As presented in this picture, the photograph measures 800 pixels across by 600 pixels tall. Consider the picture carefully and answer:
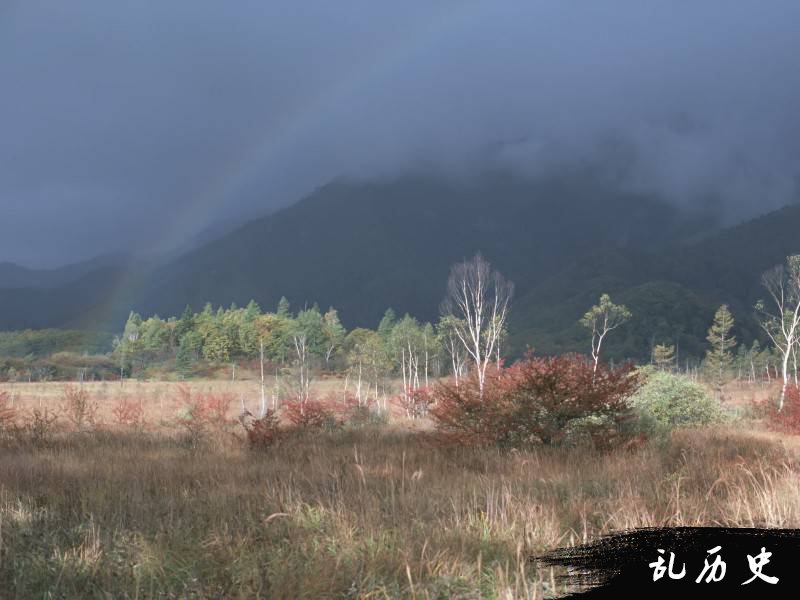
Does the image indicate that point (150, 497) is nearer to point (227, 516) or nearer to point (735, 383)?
point (227, 516)

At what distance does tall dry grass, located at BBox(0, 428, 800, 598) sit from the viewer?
2.93 meters

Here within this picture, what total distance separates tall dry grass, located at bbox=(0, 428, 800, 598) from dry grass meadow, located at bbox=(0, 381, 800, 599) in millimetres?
16

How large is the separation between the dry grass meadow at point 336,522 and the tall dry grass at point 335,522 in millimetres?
16

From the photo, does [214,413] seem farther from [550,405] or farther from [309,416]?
[550,405]

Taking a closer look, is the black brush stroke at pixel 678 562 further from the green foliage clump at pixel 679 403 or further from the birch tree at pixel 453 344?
the birch tree at pixel 453 344

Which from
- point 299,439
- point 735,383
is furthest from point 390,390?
point 735,383

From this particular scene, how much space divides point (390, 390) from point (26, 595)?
44432 mm

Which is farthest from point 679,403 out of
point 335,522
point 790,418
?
point 335,522

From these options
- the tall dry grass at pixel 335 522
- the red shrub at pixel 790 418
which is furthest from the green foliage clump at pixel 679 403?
the tall dry grass at pixel 335 522

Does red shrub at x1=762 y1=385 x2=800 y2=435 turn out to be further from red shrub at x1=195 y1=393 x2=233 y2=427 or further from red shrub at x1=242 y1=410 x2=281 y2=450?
red shrub at x1=195 y1=393 x2=233 y2=427

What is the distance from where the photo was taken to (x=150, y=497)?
17.1 feet

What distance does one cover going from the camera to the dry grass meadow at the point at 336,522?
2.93 metres

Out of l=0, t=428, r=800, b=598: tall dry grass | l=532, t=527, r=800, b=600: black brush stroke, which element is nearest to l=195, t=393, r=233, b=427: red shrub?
l=0, t=428, r=800, b=598: tall dry grass

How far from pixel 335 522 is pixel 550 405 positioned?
5.93 meters
